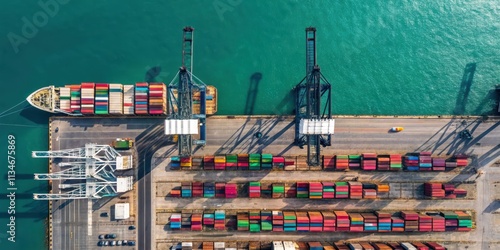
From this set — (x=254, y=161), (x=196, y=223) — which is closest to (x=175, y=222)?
(x=196, y=223)

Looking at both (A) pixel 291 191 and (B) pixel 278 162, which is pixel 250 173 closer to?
(B) pixel 278 162

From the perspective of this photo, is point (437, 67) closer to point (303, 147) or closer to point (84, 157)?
point (303, 147)

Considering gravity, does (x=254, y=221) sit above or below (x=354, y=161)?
below

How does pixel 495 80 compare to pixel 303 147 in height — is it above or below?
above

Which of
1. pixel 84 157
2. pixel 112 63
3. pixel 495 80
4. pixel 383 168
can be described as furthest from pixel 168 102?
pixel 495 80

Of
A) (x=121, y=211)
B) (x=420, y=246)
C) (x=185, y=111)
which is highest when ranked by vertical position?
(x=185, y=111)

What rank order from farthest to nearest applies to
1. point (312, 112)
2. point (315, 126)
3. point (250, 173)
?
1. point (250, 173)
2. point (312, 112)
3. point (315, 126)
